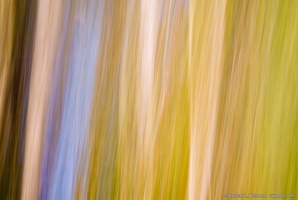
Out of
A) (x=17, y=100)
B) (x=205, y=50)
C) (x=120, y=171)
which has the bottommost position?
(x=120, y=171)

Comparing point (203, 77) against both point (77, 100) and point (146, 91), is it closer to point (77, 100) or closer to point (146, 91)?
point (146, 91)

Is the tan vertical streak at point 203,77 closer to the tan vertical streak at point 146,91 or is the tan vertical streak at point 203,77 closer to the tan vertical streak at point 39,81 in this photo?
the tan vertical streak at point 146,91

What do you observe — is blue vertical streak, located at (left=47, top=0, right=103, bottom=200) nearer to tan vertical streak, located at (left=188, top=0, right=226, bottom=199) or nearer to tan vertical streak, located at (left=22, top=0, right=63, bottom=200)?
tan vertical streak, located at (left=22, top=0, right=63, bottom=200)

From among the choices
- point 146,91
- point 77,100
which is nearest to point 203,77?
point 146,91

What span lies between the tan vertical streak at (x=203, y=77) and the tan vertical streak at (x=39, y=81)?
0.24 metres

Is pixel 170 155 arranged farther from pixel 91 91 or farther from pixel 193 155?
pixel 91 91

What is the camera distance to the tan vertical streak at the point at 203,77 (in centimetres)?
60

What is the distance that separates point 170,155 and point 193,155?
42 mm

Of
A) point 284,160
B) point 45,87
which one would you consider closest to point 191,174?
point 284,160

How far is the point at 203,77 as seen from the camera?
1.98ft

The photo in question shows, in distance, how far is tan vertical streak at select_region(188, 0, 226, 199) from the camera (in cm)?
60

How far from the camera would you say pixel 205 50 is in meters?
0.60

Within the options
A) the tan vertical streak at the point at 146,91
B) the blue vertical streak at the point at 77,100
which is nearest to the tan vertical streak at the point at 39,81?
the blue vertical streak at the point at 77,100

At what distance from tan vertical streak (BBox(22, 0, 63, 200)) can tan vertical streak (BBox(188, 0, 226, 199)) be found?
24cm
